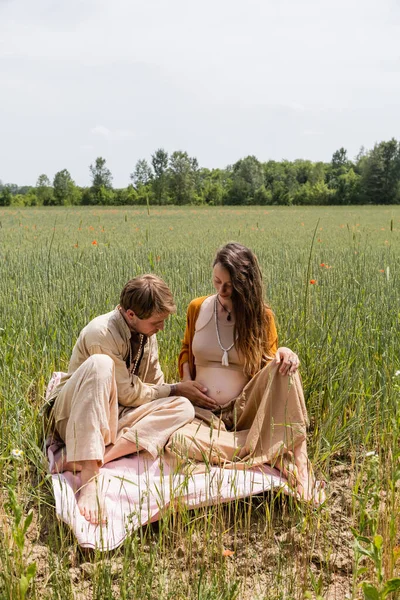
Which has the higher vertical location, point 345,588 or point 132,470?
point 132,470

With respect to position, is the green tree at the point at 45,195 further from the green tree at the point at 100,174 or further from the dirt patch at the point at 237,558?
the dirt patch at the point at 237,558

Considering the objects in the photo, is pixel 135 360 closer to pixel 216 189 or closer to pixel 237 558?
pixel 237 558

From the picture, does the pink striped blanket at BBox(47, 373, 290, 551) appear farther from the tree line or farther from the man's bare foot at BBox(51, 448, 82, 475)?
the tree line

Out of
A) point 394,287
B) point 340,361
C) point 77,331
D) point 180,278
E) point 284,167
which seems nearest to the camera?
point 340,361

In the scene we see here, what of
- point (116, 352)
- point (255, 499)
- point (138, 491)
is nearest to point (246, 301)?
point (116, 352)

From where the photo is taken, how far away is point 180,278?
440 centimetres

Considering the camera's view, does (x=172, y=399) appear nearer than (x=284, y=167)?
Yes

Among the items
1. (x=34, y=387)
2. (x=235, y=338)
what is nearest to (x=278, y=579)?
(x=235, y=338)

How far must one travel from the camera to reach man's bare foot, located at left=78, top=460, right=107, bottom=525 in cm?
213

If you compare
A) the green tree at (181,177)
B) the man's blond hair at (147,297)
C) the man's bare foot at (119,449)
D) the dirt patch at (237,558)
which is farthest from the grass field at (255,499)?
the green tree at (181,177)

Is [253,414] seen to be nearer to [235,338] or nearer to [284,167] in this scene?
[235,338]

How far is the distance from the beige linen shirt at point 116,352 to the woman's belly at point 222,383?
21cm

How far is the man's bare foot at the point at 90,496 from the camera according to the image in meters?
2.13

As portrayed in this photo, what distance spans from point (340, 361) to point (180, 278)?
1707 millimetres
